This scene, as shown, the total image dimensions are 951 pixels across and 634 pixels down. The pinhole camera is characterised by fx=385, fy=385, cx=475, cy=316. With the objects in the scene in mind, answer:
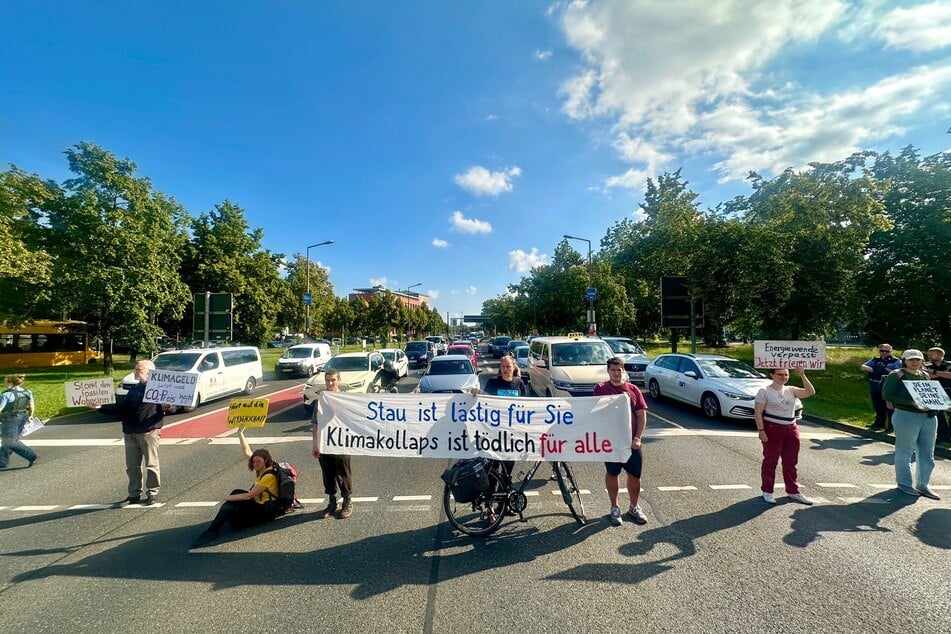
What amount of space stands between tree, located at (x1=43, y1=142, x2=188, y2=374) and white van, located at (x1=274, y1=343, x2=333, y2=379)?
22.7 feet

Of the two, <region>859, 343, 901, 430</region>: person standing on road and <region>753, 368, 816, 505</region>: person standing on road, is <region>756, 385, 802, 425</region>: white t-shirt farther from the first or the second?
<region>859, 343, 901, 430</region>: person standing on road

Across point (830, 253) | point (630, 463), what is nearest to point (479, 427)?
point (630, 463)

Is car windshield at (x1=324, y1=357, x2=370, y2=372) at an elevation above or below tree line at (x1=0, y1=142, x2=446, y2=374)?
A: below

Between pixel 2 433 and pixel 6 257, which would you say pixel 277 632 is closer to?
pixel 2 433

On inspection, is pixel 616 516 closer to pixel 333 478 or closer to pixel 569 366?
pixel 333 478

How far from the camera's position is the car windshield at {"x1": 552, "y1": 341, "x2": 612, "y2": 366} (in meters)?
11.0

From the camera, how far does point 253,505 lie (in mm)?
4285

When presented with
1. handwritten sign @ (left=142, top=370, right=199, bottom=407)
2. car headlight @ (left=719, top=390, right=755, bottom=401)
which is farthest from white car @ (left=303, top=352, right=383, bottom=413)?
car headlight @ (left=719, top=390, right=755, bottom=401)

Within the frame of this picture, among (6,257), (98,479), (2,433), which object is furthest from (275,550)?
(6,257)

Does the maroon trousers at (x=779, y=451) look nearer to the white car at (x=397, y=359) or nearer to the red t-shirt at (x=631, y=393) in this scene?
the red t-shirt at (x=631, y=393)

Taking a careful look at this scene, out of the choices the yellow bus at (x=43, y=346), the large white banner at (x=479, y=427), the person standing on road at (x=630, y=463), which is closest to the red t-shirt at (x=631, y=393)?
the person standing on road at (x=630, y=463)

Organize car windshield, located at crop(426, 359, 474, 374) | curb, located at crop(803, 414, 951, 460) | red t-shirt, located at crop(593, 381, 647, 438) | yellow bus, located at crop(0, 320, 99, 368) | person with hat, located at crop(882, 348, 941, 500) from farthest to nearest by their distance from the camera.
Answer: yellow bus, located at crop(0, 320, 99, 368) < car windshield, located at crop(426, 359, 474, 374) < curb, located at crop(803, 414, 951, 460) < person with hat, located at crop(882, 348, 941, 500) < red t-shirt, located at crop(593, 381, 647, 438)

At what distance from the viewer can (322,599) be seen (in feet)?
10.2

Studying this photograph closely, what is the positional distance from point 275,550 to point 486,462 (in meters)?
2.30
